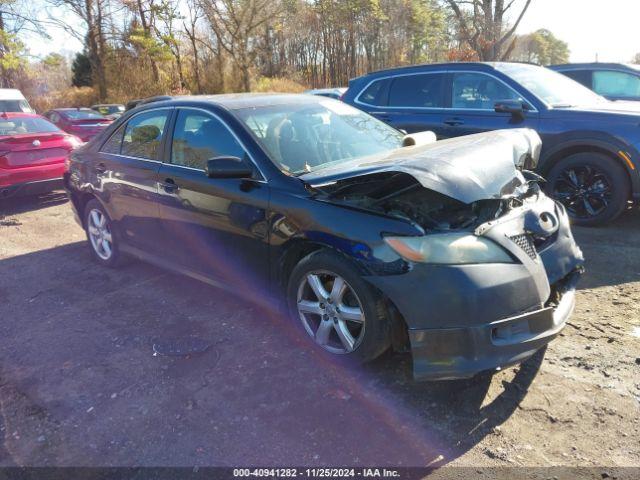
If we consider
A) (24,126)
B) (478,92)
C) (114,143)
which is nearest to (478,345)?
(114,143)

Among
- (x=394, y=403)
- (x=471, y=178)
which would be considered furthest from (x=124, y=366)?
(x=471, y=178)

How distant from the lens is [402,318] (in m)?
2.88

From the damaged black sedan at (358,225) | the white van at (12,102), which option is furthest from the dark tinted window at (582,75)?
the white van at (12,102)

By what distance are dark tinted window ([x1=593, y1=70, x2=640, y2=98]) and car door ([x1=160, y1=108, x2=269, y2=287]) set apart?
824cm

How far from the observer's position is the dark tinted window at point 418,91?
22.0 ft

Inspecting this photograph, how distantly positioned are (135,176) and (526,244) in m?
3.34

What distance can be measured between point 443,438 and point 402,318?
0.67m

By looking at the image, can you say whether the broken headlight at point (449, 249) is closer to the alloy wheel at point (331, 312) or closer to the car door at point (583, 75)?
the alloy wheel at point (331, 312)

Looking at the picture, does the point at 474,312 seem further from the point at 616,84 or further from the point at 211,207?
the point at 616,84

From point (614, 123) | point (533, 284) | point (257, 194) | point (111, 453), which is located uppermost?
point (614, 123)

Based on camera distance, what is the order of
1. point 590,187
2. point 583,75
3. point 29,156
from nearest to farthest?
point 590,187, point 29,156, point 583,75

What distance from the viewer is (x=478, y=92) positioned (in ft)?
20.9

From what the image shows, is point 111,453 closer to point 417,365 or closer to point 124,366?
point 124,366

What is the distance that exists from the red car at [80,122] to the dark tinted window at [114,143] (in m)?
8.67
